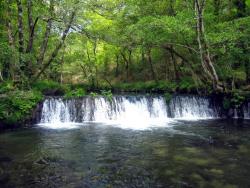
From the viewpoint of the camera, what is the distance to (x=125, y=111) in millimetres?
16609

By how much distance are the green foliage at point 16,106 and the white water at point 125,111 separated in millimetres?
1085

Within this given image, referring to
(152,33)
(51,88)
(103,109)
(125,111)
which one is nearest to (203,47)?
(152,33)

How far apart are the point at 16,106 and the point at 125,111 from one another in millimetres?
6313

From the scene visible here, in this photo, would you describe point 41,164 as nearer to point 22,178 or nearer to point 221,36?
point 22,178

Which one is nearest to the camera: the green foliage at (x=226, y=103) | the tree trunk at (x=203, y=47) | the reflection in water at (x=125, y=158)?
the reflection in water at (x=125, y=158)

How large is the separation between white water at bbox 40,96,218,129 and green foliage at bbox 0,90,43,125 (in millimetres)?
1085

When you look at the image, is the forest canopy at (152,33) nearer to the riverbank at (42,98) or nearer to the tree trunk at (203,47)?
the tree trunk at (203,47)

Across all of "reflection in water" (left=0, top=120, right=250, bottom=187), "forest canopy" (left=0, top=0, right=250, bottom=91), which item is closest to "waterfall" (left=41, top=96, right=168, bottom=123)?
"forest canopy" (left=0, top=0, right=250, bottom=91)

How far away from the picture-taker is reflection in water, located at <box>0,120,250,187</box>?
6.23m

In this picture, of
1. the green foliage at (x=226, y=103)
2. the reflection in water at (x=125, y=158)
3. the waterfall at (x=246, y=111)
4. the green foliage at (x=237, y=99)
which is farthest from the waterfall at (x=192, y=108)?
the reflection in water at (x=125, y=158)

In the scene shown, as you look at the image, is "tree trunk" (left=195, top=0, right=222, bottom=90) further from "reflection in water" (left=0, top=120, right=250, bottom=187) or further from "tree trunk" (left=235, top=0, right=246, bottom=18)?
"tree trunk" (left=235, top=0, right=246, bottom=18)

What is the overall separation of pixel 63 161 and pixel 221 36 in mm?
9891

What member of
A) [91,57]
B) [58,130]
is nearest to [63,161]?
[58,130]

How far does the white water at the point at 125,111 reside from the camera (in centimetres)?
1482
